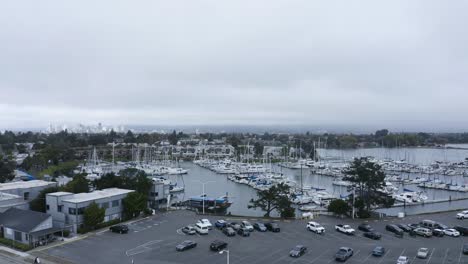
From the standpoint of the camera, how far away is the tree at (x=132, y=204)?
53.6ft

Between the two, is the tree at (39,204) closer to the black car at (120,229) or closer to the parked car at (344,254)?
the black car at (120,229)

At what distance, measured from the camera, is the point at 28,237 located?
42.6 feet

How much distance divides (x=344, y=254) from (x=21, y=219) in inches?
466

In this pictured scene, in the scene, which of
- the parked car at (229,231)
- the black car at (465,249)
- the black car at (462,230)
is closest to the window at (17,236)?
the parked car at (229,231)

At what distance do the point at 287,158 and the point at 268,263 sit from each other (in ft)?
134

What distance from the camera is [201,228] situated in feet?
47.4

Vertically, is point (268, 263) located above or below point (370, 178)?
below

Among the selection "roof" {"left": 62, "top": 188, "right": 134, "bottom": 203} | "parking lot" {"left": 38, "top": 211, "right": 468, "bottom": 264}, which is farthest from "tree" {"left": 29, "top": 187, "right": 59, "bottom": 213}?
"parking lot" {"left": 38, "top": 211, "right": 468, "bottom": 264}

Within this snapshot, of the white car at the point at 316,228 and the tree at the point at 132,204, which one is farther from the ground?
Result: the tree at the point at 132,204

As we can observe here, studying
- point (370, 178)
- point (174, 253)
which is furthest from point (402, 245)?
point (174, 253)

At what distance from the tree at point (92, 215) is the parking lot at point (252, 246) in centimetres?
64

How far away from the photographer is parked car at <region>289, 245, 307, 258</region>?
1165cm

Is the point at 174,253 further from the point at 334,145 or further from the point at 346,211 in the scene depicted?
the point at 334,145

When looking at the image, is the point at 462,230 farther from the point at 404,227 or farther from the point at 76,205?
the point at 76,205
